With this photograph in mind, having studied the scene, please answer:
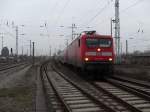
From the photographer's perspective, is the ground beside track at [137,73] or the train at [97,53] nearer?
the train at [97,53]

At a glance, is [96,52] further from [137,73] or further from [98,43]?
[137,73]

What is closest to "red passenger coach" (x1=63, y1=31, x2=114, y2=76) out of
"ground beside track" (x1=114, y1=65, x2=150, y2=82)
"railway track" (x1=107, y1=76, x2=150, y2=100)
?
"ground beside track" (x1=114, y1=65, x2=150, y2=82)

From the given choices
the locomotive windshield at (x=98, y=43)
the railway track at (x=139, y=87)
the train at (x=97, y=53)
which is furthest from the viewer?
the locomotive windshield at (x=98, y=43)

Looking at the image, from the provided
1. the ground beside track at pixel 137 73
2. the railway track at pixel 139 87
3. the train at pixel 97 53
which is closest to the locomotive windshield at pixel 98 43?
the train at pixel 97 53

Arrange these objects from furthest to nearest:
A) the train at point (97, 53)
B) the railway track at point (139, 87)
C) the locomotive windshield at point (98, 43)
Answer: the locomotive windshield at point (98, 43) < the train at point (97, 53) < the railway track at point (139, 87)

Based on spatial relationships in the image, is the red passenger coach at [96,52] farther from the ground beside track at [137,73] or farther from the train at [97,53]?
the ground beside track at [137,73]

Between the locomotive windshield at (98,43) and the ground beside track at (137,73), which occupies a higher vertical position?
the locomotive windshield at (98,43)

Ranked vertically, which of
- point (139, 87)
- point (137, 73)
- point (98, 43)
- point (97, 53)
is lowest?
point (139, 87)

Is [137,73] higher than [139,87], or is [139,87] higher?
[137,73]

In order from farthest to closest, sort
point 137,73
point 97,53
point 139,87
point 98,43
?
1. point 137,73
2. point 98,43
3. point 97,53
4. point 139,87

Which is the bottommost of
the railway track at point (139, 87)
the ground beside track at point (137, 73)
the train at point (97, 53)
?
the railway track at point (139, 87)

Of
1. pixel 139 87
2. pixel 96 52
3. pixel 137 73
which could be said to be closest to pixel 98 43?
pixel 96 52

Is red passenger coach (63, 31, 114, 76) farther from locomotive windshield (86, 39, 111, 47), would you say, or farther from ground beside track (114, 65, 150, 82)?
ground beside track (114, 65, 150, 82)

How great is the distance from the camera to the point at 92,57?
22.9m
